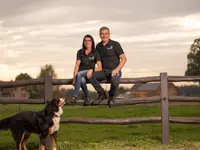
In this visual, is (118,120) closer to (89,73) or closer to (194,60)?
(89,73)

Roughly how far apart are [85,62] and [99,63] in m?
0.31

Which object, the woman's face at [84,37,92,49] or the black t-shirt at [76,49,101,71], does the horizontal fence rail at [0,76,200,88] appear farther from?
the woman's face at [84,37,92,49]

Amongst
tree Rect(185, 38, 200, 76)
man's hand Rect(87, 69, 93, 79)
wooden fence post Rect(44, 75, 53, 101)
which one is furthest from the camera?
tree Rect(185, 38, 200, 76)

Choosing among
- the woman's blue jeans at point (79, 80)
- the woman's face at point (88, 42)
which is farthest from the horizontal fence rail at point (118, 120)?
the woman's face at point (88, 42)

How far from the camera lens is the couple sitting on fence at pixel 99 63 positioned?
8445mm

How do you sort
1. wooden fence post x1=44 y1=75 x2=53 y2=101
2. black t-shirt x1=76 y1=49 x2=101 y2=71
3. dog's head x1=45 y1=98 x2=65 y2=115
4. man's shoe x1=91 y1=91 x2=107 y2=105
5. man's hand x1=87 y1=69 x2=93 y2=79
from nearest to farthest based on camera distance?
dog's head x1=45 y1=98 x2=65 y2=115 → man's hand x1=87 y1=69 x2=93 y2=79 → black t-shirt x1=76 y1=49 x2=101 y2=71 → man's shoe x1=91 y1=91 x2=107 y2=105 → wooden fence post x1=44 y1=75 x2=53 y2=101

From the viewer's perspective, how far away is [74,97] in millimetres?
8578

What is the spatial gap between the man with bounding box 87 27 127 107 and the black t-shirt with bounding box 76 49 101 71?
0.19 metres

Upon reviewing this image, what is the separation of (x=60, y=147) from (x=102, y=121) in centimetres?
109

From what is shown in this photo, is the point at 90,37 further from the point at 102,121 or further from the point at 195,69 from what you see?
the point at 195,69

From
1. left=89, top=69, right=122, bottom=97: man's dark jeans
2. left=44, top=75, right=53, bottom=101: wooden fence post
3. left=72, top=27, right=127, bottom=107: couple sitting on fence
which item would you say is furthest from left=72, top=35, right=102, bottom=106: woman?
left=44, top=75, right=53, bottom=101: wooden fence post

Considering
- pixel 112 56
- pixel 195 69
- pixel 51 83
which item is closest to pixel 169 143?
pixel 112 56

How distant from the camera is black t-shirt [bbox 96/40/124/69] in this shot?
8547 millimetres

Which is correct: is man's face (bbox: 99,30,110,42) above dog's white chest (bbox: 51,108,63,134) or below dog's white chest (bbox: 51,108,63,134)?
above
